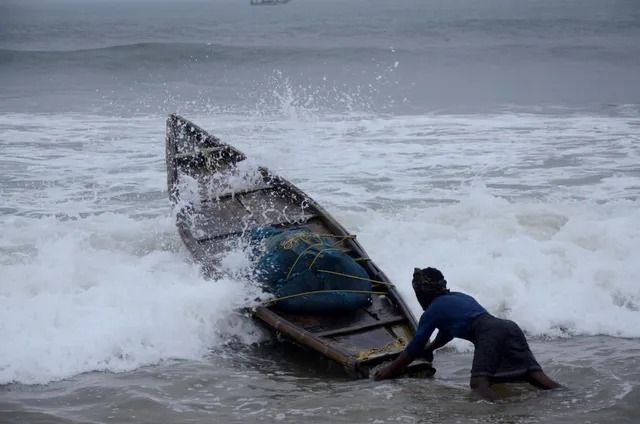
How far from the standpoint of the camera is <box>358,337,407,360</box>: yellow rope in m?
6.33

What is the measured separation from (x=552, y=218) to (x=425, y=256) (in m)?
2.27

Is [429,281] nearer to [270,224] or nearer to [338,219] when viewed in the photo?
[270,224]

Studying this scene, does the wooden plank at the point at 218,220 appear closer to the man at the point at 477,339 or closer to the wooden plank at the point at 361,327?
the wooden plank at the point at 361,327

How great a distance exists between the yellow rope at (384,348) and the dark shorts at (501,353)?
93 centimetres

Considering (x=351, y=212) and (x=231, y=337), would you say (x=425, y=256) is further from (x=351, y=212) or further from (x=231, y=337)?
(x=231, y=337)

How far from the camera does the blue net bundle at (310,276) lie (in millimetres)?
7098

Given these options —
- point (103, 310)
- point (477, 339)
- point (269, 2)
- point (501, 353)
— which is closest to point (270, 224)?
point (103, 310)

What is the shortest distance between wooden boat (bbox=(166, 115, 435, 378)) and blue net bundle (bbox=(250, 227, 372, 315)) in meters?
0.11

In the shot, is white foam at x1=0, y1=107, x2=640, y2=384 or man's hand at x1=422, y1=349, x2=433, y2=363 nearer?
man's hand at x1=422, y1=349, x2=433, y2=363

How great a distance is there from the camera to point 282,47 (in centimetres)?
3578

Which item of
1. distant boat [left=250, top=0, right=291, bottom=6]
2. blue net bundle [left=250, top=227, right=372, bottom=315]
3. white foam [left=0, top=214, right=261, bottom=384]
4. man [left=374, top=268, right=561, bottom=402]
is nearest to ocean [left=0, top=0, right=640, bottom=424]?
white foam [left=0, top=214, right=261, bottom=384]

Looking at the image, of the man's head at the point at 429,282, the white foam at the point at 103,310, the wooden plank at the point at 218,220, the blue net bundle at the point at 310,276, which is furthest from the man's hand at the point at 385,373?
the wooden plank at the point at 218,220

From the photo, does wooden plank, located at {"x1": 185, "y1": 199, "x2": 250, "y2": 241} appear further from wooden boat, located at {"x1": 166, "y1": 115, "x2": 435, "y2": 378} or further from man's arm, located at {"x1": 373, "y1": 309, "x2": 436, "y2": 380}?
man's arm, located at {"x1": 373, "y1": 309, "x2": 436, "y2": 380}

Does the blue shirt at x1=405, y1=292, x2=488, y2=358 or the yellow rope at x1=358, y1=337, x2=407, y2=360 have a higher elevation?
the blue shirt at x1=405, y1=292, x2=488, y2=358
